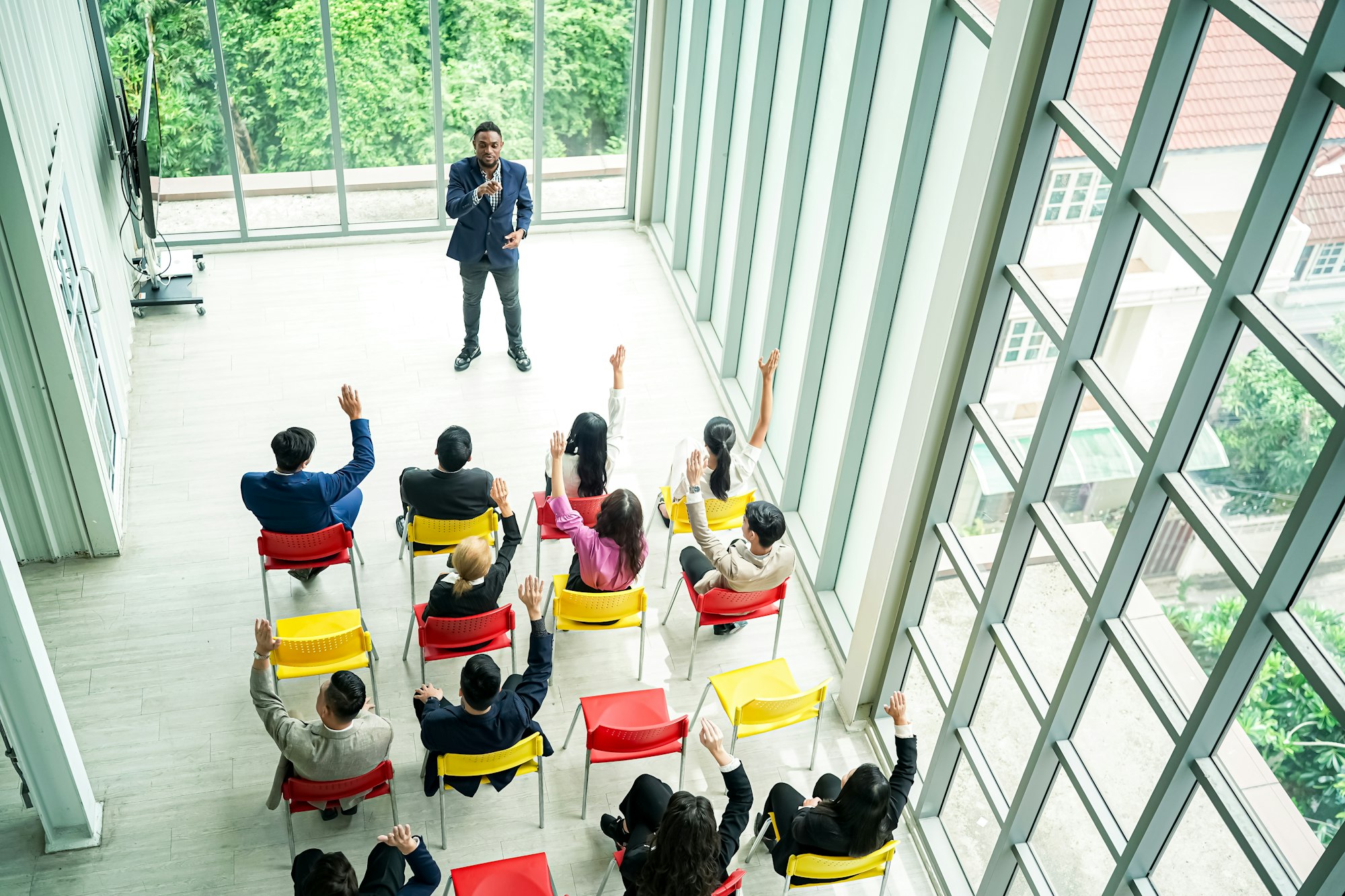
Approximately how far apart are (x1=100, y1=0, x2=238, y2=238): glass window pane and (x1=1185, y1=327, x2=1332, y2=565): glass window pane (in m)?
7.98

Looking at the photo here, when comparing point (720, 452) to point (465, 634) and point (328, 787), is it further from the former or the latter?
point (328, 787)

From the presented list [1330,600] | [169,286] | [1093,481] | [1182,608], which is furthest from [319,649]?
[169,286]

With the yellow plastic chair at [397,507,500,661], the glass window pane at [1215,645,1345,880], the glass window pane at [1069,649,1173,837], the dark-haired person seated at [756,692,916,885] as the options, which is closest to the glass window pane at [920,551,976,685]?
the dark-haired person seated at [756,692,916,885]

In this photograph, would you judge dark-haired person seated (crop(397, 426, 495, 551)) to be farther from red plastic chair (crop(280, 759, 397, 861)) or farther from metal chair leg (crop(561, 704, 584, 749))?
red plastic chair (crop(280, 759, 397, 861))

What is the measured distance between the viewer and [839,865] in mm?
4949

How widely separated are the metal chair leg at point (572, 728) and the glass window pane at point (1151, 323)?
310 cm

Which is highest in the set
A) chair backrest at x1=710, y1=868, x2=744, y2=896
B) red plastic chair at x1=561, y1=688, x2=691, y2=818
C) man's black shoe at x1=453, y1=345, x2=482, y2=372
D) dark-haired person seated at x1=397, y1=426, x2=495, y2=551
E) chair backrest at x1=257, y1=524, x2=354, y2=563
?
dark-haired person seated at x1=397, y1=426, x2=495, y2=551

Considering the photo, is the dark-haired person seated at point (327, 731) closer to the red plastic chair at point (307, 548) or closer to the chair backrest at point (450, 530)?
the red plastic chair at point (307, 548)

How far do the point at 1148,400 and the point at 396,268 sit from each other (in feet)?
23.3

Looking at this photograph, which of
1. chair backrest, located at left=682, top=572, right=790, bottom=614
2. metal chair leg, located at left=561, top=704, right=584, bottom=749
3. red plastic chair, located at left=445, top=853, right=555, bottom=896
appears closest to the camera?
red plastic chair, located at left=445, top=853, right=555, bottom=896

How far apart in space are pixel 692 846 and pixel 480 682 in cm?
119

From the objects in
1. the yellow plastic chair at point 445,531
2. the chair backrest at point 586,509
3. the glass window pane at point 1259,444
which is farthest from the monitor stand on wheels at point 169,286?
the glass window pane at point 1259,444

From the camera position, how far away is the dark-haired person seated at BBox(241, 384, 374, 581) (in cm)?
602

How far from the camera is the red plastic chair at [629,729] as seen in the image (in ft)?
17.5
